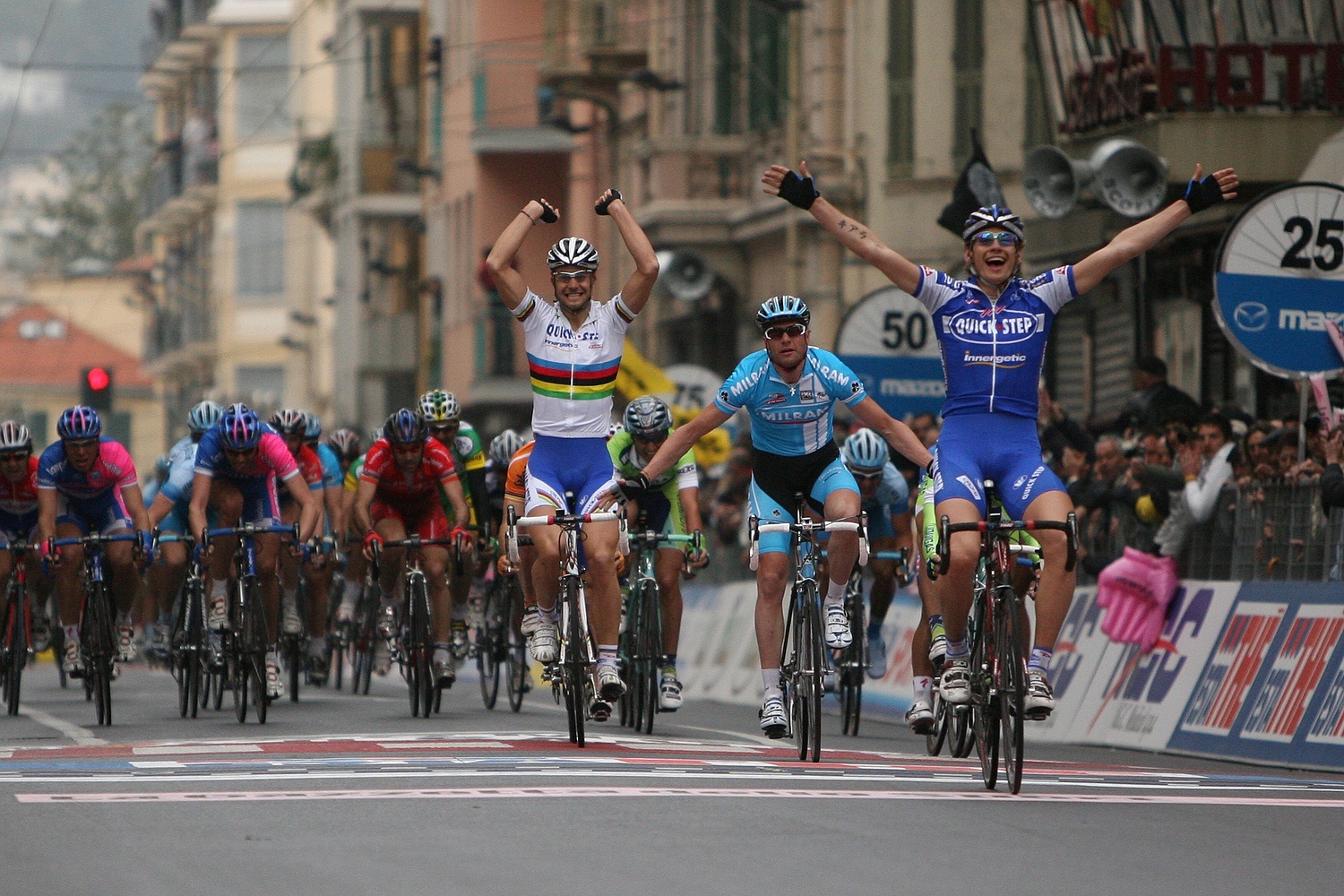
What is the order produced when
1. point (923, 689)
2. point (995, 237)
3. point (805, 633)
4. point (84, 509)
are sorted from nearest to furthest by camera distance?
1. point (995, 237)
2. point (805, 633)
3. point (923, 689)
4. point (84, 509)

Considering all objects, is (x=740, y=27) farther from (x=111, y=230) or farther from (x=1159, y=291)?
(x=111, y=230)

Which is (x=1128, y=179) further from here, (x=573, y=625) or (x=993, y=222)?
(x=993, y=222)

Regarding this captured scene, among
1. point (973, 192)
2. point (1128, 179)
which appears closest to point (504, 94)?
point (973, 192)

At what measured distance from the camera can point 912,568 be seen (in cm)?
1569

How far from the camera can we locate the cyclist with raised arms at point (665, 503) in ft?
52.8

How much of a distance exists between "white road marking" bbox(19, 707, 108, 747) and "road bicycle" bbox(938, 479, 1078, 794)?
5.22 meters

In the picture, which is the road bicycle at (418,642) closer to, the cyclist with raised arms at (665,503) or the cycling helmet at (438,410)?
the cycling helmet at (438,410)

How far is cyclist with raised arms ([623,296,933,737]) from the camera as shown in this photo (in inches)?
538

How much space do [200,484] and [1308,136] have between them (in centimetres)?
1013

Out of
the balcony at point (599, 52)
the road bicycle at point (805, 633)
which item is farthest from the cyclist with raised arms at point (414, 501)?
the balcony at point (599, 52)

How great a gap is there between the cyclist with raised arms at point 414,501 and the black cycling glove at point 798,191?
18.9ft

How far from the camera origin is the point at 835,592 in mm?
13906

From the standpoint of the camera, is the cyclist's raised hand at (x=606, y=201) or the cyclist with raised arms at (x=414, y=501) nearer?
the cyclist's raised hand at (x=606, y=201)

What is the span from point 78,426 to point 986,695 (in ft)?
26.7
